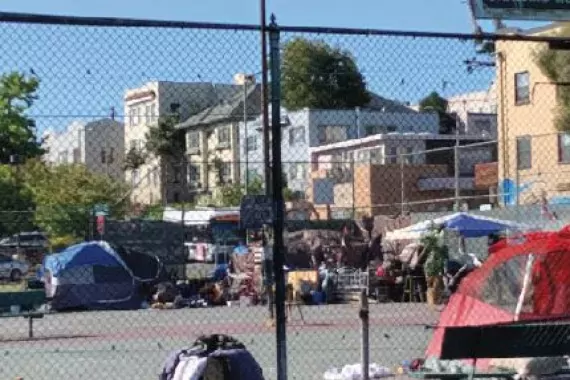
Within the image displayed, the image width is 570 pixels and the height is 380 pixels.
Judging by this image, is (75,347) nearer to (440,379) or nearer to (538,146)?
(440,379)

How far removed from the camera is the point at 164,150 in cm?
6322

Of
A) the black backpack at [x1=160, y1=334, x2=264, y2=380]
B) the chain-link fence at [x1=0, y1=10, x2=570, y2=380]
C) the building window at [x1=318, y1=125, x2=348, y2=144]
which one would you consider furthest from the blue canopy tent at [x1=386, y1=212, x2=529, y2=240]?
the building window at [x1=318, y1=125, x2=348, y2=144]

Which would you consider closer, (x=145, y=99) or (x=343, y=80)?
(x=145, y=99)

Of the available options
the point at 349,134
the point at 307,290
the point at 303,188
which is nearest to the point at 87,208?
the point at 307,290

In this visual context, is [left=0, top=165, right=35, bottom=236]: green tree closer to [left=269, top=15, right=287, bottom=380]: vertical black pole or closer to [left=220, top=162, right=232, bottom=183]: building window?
[left=220, top=162, right=232, bottom=183]: building window

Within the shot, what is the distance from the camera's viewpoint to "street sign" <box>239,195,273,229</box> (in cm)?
820

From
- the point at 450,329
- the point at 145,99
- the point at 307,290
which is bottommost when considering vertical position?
the point at 307,290

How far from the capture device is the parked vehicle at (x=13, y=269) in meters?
32.8

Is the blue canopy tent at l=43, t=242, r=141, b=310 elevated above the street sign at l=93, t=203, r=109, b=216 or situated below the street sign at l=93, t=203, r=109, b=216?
below

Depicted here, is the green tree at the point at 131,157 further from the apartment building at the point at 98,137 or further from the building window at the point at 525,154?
the building window at the point at 525,154

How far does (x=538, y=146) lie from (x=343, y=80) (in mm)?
22658

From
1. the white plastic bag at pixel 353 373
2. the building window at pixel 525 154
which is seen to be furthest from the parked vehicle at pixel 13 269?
the white plastic bag at pixel 353 373

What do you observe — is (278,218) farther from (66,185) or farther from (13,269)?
(66,185)

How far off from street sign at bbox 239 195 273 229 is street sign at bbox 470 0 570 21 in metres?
3.67
